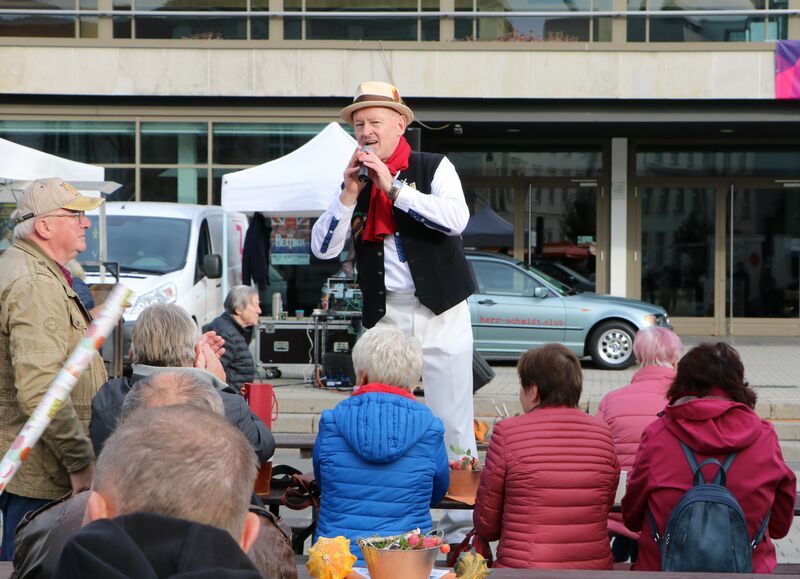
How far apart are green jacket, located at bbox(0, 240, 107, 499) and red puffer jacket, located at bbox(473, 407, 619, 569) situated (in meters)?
1.54

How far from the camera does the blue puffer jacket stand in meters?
4.23

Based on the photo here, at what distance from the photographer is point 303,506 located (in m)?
4.99

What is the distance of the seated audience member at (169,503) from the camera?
166 cm

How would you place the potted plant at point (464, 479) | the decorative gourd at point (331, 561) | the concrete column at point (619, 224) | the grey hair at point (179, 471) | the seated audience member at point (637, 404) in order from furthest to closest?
the concrete column at point (619, 224)
the seated audience member at point (637, 404)
the potted plant at point (464, 479)
the decorative gourd at point (331, 561)
the grey hair at point (179, 471)

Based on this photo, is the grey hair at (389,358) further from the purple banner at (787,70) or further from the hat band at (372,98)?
the purple banner at (787,70)

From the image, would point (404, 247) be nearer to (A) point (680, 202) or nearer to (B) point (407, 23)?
(B) point (407, 23)

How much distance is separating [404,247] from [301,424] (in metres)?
6.10

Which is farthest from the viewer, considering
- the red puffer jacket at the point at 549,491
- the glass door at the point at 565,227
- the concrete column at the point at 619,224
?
the glass door at the point at 565,227

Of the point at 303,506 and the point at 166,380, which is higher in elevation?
the point at 166,380

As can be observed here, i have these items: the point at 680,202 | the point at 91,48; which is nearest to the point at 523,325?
the point at 680,202

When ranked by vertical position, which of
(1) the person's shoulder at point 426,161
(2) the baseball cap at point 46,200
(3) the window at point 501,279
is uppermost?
(1) the person's shoulder at point 426,161

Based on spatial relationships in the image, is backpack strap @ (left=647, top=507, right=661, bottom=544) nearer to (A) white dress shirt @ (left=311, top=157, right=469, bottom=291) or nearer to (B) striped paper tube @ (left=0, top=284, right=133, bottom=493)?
(A) white dress shirt @ (left=311, top=157, right=469, bottom=291)

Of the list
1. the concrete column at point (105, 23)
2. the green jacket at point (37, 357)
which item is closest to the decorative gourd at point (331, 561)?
the green jacket at point (37, 357)

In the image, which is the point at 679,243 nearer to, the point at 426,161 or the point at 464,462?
the point at 426,161
